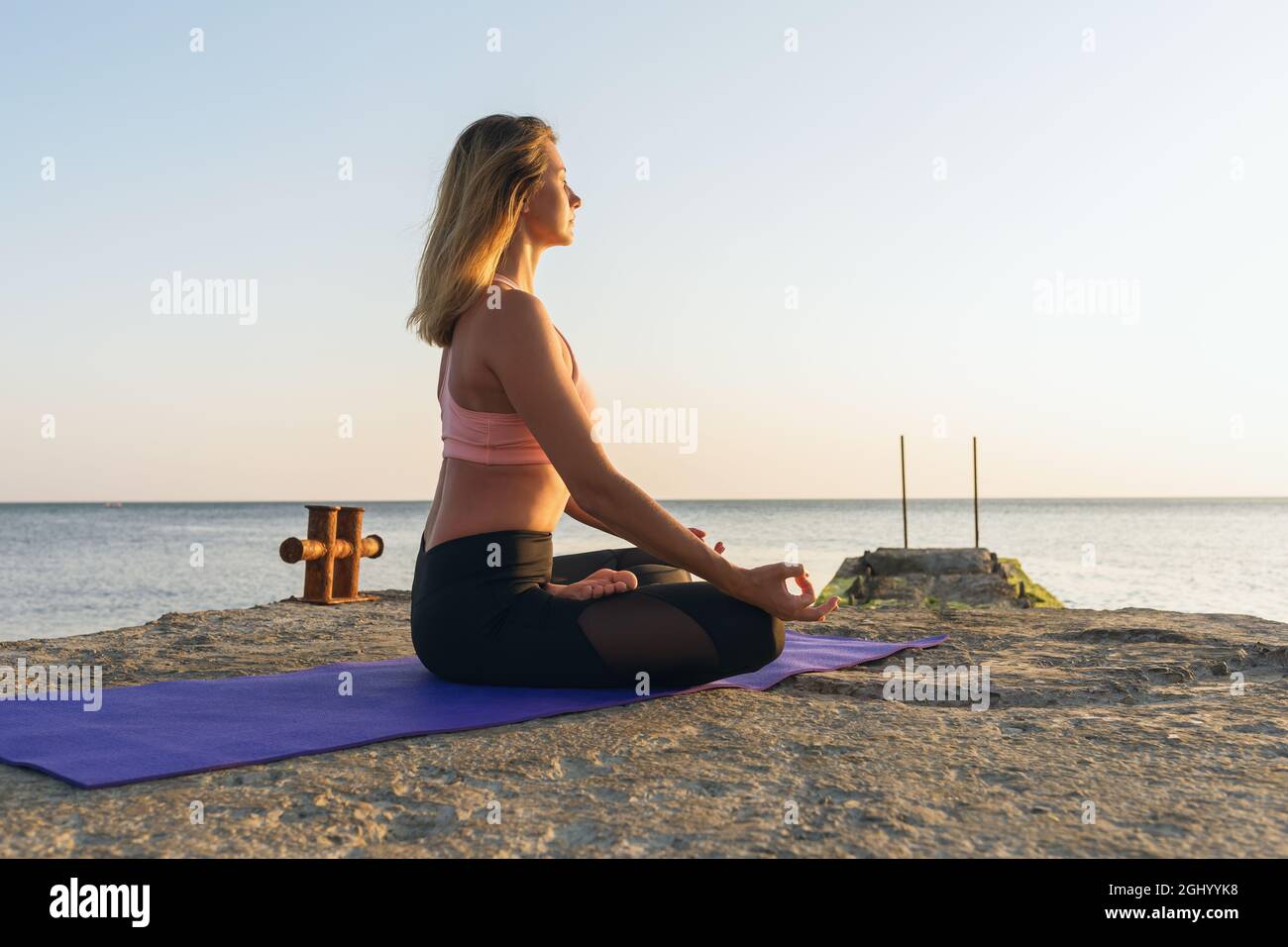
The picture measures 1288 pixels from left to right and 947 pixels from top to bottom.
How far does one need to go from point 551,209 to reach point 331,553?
4101 millimetres

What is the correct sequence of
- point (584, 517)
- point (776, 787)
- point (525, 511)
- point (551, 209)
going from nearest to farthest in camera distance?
point (776, 787)
point (525, 511)
point (551, 209)
point (584, 517)

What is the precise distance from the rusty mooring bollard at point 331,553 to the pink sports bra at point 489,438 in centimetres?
371

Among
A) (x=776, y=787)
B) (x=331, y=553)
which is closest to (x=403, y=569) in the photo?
(x=331, y=553)

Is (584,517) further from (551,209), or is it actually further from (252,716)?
(252,716)

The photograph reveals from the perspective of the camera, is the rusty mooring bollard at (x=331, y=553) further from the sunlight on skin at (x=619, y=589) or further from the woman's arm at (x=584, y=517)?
the sunlight on skin at (x=619, y=589)

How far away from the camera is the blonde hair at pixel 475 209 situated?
2.81 meters

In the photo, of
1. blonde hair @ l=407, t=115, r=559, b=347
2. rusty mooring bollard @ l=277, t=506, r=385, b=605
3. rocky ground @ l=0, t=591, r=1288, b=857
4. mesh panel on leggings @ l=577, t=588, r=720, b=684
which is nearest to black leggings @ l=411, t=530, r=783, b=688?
mesh panel on leggings @ l=577, t=588, r=720, b=684

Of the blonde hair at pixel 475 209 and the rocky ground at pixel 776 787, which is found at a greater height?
the blonde hair at pixel 475 209

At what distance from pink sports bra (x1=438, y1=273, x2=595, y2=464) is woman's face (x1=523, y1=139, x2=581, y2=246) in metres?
0.28

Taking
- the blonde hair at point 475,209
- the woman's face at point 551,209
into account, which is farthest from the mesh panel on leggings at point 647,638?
the woman's face at point 551,209

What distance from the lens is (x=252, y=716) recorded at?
2578mm
